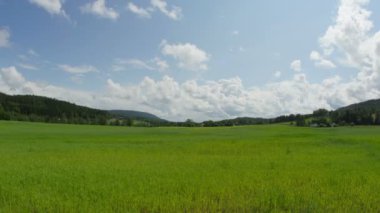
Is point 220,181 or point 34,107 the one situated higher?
point 34,107

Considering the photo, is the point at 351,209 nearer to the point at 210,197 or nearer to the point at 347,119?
the point at 210,197

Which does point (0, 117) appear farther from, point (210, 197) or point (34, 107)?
point (210, 197)

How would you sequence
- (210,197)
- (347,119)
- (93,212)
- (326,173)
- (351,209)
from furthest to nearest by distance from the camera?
1. (347,119)
2. (326,173)
3. (210,197)
4. (351,209)
5. (93,212)

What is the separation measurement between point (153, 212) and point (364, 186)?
8915 millimetres

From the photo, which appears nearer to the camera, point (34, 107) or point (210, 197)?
point (210, 197)

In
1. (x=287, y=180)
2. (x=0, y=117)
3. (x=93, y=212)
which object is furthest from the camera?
(x=0, y=117)

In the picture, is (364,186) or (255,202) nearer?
(255,202)

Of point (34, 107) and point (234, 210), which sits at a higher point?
point (34, 107)

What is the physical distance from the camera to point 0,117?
453 feet

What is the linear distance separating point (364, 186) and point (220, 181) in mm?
5669

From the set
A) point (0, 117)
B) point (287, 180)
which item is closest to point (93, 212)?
point (287, 180)

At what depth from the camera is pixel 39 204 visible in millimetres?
10922

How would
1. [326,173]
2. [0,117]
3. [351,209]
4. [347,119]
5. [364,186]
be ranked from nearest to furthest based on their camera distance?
[351,209] < [364,186] < [326,173] < [0,117] < [347,119]

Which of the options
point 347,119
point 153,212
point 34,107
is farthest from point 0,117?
point 153,212
